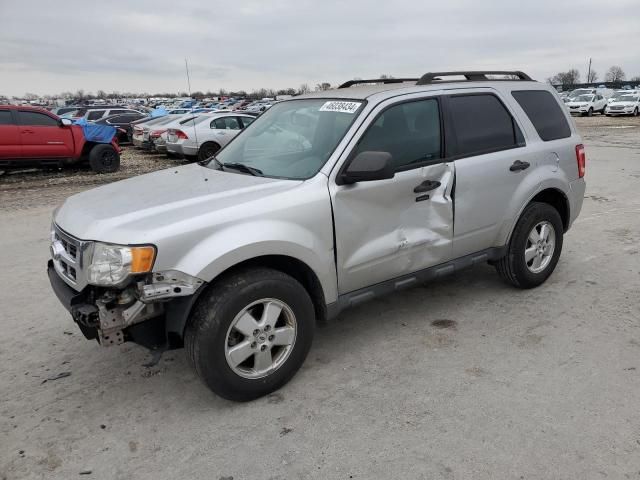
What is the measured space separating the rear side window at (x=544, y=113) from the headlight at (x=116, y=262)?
3.37m

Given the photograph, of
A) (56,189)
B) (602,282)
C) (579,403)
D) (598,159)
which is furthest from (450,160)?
(598,159)

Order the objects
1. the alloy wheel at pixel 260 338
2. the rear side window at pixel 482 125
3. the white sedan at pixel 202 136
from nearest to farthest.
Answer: the alloy wheel at pixel 260 338 < the rear side window at pixel 482 125 < the white sedan at pixel 202 136

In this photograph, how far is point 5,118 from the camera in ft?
37.4

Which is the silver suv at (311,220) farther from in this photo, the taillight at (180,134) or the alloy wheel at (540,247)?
the taillight at (180,134)

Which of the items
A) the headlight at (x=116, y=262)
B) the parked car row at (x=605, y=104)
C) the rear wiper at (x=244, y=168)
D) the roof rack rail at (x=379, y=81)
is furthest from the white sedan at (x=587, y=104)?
the headlight at (x=116, y=262)

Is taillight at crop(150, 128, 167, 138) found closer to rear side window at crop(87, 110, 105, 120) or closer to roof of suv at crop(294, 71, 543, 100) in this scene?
rear side window at crop(87, 110, 105, 120)

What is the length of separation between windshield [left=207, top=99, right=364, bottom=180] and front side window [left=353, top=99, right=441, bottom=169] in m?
0.18

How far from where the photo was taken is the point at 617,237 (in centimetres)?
621

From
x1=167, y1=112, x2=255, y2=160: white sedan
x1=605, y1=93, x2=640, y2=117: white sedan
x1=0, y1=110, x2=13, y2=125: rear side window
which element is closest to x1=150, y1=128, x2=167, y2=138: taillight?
x1=167, y1=112, x2=255, y2=160: white sedan

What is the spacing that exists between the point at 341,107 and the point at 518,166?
1591 millimetres

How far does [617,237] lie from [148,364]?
5453mm

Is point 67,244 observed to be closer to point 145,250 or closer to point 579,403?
point 145,250

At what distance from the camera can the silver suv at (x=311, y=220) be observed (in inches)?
110

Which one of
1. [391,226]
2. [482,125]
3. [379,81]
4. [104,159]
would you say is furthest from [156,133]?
[391,226]
